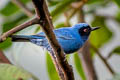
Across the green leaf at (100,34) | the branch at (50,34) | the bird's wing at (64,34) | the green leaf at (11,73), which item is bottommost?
the green leaf at (100,34)

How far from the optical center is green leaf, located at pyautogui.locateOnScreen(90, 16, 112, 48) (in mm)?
2596

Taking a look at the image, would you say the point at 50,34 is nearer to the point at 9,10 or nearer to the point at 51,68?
the point at 51,68

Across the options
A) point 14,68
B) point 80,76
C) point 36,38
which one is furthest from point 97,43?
point 14,68

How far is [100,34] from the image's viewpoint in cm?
263

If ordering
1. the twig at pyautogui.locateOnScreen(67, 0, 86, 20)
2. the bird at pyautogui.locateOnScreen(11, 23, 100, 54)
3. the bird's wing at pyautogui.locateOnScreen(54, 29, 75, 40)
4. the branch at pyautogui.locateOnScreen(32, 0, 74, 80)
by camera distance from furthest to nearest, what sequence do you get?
the twig at pyautogui.locateOnScreen(67, 0, 86, 20)
the bird's wing at pyautogui.locateOnScreen(54, 29, 75, 40)
the bird at pyautogui.locateOnScreen(11, 23, 100, 54)
the branch at pyautogui.locateOnScreen(32, 0, 74, 80)

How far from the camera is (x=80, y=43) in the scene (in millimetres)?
1923

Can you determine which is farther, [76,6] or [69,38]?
[76,6]

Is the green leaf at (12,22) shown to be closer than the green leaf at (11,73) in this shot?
No

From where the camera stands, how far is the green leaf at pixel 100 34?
2.60 meters

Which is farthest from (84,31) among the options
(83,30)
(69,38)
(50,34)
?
(50,34)

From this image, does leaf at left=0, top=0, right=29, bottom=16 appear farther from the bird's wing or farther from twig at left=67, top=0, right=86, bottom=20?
the bird's wing

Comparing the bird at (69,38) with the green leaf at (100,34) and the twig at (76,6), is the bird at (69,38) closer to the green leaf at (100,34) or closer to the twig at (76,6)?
the twig at (76,6)

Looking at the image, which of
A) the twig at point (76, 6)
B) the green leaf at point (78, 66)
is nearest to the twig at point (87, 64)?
the green leaf at point (78, 66)

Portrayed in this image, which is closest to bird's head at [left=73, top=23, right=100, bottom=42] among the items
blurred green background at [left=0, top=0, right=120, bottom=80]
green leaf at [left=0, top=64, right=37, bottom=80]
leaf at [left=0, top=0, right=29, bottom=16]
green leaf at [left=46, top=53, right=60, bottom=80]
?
blurred green background at [left=0, top=0, right=120, bottom=80]
